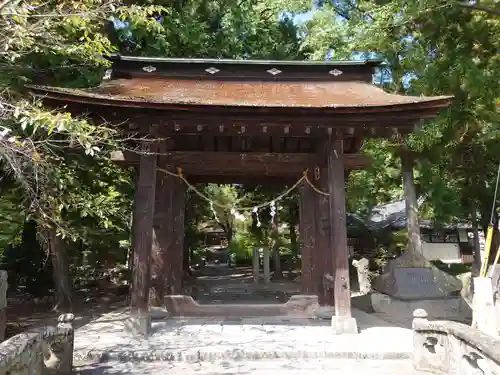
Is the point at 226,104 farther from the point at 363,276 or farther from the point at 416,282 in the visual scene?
the point at 363,276

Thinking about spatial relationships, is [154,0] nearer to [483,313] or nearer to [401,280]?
[401,280]

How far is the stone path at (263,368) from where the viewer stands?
5.44m

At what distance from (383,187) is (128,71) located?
14639 mm

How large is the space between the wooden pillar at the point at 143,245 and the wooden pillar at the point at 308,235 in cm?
389

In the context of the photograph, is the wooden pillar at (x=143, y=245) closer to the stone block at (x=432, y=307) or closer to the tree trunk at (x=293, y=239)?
the stone block at (x=432, y=307)

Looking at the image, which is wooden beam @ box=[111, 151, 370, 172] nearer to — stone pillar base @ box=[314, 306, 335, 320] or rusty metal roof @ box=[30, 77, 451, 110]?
rusty metal roof @ box=[30, 77, 451, 110]

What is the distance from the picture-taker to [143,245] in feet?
23.9

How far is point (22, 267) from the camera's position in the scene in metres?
13.1

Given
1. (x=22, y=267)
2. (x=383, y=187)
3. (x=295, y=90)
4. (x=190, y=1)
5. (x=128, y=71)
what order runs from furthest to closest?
1. (x=383, y=187)
2. (x=190, y=1)
3. (x=22, y=267)
4. (x=128, y=71)
5. (x=295, y=90)

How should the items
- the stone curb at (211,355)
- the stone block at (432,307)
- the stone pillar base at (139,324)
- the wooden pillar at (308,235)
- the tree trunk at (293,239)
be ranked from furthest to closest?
1. the tree trunk at (293,239)
2. the stone block at (432,307)
3. the wooden pillar at (308,235)
4. the stone pillar base at (139,324)
5. the stone curb at (211,355)

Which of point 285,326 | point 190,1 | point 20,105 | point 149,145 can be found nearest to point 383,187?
point 190,1

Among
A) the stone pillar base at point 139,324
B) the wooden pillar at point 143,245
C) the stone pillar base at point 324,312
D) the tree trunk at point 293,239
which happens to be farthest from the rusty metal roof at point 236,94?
the tree trunk at point 293,239

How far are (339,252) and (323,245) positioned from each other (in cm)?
166

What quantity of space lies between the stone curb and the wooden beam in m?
4.07
